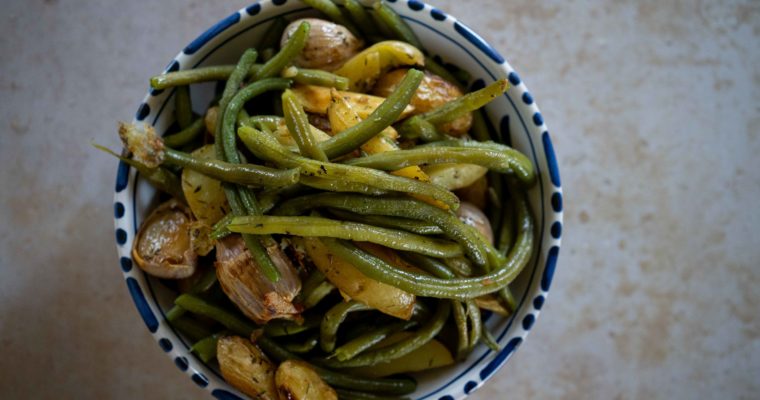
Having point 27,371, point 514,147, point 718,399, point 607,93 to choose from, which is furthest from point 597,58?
point 27,371

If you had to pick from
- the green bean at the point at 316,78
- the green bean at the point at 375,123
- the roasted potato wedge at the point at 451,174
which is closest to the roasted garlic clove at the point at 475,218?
the roasted potato wedge at the point at 451,174

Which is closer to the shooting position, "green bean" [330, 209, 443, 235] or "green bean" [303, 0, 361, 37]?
"green bean" [330, 209, 443, 235]

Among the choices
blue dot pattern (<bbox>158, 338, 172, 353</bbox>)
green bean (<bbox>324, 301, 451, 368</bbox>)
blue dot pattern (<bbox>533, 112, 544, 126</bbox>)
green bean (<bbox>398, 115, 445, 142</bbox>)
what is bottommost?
green bean (<bbox>324, 301, 451, 368</bbox>)

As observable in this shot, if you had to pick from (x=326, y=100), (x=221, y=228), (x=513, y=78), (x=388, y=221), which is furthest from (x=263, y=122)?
(x=513, y=78)

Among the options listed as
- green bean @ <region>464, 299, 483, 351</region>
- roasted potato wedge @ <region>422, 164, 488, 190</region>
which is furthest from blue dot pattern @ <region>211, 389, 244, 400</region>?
roasted potato wedge @ <region>422, 164, 488, 190</region>

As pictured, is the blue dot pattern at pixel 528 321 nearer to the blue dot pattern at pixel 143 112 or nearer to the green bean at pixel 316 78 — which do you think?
the green bean at pixel 316 78

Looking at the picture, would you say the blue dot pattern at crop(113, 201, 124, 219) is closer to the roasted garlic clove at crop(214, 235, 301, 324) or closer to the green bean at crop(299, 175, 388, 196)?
the roasted garlic clove at crop(214, 235, 301, 324)

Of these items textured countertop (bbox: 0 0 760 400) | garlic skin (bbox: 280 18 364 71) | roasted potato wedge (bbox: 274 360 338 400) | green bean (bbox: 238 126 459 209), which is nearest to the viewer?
green bean (bbox: 238 126 459 209)
